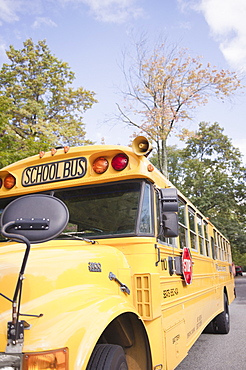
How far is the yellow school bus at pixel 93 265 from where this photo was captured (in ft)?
6.11

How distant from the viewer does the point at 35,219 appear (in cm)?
194

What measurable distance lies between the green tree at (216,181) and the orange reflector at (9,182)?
21726 millimetres

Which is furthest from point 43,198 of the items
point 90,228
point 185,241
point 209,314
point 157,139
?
point 157,139

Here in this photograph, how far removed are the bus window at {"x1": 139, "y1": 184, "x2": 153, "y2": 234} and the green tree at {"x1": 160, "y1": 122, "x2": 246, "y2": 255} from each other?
21.8 metres

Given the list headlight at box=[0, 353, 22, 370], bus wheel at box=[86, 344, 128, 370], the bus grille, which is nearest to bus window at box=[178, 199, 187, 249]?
the bus grille

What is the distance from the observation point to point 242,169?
27953 mm

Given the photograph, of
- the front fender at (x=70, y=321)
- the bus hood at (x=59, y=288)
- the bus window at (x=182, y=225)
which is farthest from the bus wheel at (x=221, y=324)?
the front fender at (x=70, y=321)

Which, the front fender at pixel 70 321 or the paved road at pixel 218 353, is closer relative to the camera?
the front fender at pixel 70 321

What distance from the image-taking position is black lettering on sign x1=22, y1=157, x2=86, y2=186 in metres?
3.26

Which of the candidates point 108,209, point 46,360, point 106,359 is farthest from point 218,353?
point 46,360

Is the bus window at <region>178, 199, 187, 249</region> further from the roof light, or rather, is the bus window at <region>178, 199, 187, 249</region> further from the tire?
the tire

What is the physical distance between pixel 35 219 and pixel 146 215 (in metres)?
1.35

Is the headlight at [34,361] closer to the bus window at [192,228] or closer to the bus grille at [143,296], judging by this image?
the bus grille at [143,296]

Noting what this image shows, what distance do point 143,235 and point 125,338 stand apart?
80 centimetres
